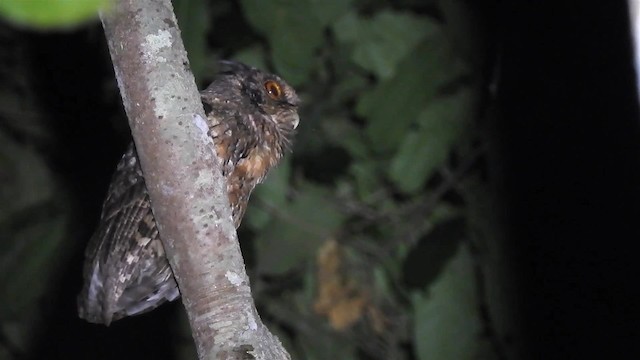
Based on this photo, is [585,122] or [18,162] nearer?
[585,122]

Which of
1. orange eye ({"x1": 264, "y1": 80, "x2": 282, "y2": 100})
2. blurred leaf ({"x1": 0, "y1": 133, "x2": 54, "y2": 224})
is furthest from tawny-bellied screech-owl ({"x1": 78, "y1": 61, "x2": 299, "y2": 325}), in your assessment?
blurred leaf ({"x1": 0, "y1": 133, "x2": 54, "y2": 224})

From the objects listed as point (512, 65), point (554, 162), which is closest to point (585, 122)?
point (554, 162)

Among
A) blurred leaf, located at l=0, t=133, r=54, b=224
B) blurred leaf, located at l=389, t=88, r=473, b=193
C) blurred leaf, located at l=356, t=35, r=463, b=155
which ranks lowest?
blurred leaf, located at l=389, t=88, r=473, b=193

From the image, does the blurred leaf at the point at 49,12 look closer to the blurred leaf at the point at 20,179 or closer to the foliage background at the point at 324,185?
the foliage background at the point at 324,185

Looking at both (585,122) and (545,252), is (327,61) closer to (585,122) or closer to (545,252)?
(545,252)

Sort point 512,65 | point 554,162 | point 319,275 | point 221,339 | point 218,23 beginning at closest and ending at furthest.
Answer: point 221,339
point 554,162
point 512,65
point 218,23
point 319,275

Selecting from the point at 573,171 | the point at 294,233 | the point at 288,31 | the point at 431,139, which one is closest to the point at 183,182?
the point at 573,171

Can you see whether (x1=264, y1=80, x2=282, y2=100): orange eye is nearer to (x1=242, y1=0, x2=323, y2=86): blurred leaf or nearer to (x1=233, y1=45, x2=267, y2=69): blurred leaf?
(x1=242, y1=0, x2=323, y2=86): blurred leaf
